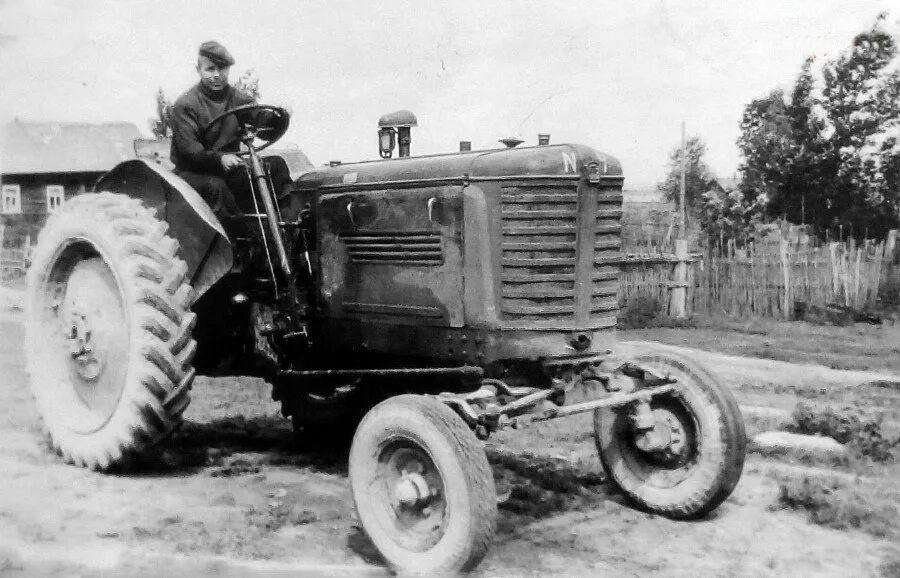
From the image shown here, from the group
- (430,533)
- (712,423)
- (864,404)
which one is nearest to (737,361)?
(864,404)

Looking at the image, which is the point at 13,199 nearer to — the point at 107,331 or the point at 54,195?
the point at 54,195

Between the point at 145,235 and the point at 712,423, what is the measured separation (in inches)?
128

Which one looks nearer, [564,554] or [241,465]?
[564,554]

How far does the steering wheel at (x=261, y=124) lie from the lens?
533cm

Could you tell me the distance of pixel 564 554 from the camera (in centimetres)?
416

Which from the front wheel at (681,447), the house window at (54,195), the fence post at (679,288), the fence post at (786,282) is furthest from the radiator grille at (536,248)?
the house window at (54,195)

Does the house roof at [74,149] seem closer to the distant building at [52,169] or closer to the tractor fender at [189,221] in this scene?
the distant building at [52,169]

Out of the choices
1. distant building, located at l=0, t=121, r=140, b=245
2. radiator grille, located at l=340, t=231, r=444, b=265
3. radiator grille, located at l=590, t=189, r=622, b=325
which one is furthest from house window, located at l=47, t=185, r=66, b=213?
radiator grille, located at l=590, t=189, r=622, b=325

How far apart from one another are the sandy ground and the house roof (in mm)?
19625

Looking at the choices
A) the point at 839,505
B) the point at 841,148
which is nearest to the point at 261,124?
the point at 839,505

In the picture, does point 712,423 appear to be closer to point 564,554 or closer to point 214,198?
point 564,554

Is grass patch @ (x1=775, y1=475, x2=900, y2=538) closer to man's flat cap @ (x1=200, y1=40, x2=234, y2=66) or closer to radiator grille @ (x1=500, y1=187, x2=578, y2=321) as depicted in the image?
radiator grille @ (x1=500, y1=187, x2=578, y2=321)

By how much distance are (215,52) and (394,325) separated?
6.95ft

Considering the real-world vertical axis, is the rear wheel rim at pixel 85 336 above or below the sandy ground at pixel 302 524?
above
